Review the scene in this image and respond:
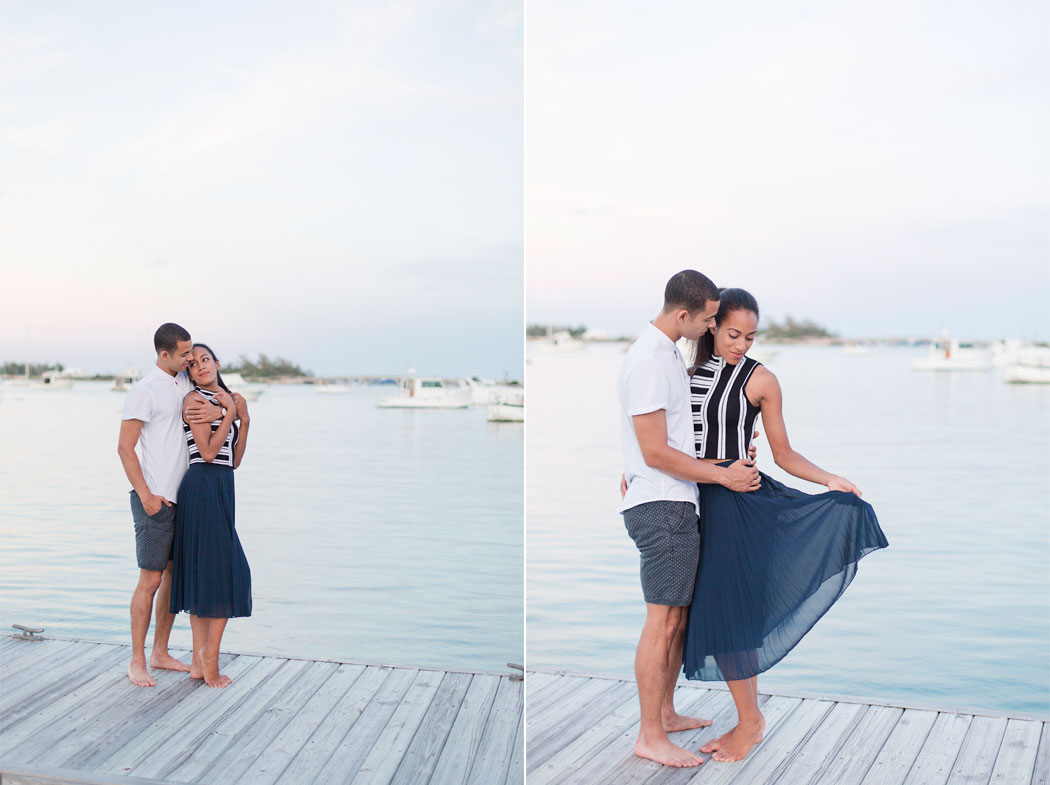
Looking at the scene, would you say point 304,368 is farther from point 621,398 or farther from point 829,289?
point 621,398

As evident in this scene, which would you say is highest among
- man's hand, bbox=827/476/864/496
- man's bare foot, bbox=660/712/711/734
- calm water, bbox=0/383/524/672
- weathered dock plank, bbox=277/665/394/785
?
man's hand, bbox=827/476/864/496

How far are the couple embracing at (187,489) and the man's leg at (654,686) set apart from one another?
1.45 meters

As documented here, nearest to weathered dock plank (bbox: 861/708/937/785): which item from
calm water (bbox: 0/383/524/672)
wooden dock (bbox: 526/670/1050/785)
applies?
wooden dock (bbox: 526/670/1050/785)

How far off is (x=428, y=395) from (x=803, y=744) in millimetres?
22544

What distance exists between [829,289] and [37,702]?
26817 mm

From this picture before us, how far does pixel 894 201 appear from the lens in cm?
2433

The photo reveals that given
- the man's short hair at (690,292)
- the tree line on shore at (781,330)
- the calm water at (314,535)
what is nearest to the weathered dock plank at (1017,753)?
the man's short hair at (690,292)

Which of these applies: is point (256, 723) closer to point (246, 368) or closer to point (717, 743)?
point (717, 743)

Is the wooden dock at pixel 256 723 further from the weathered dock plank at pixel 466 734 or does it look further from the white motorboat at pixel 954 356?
the white motorboat at pixel 954 356

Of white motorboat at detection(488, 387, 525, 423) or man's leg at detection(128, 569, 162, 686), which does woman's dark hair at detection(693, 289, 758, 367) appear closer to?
man's leg at detection(128, 569, 162, 686)

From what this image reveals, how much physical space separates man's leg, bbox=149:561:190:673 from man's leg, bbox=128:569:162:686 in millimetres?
29

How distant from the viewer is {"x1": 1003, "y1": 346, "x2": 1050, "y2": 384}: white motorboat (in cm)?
2658

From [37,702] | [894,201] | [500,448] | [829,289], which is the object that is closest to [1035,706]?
[37,702]

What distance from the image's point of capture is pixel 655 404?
114 inches
